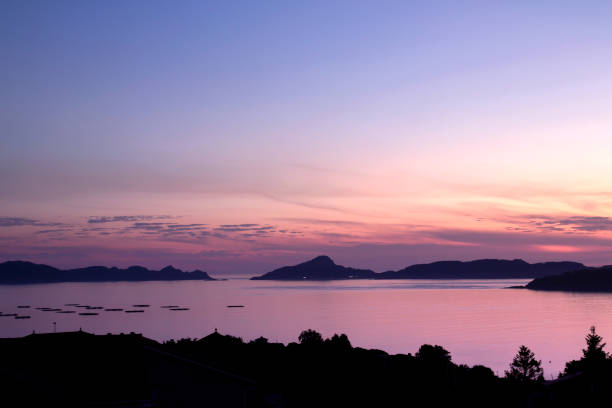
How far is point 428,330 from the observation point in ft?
444

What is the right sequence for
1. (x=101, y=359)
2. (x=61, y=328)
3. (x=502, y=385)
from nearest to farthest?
(x=101, y=359) → (x=502, y=385) → (x=61, y=328)

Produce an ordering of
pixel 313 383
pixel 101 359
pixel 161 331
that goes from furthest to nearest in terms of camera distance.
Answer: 1. pixel 161 331
2. pixel 313 383
3. pixel 101 359

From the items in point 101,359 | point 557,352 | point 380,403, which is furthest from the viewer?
point 557,352

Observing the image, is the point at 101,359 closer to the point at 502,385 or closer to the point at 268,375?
the point at 268,375

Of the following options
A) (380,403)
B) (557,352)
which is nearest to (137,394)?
(380,403)

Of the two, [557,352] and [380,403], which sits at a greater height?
[380,403]

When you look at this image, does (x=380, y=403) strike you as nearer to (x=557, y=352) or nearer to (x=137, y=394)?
(x=137, y=394)

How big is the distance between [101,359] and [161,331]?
119 m

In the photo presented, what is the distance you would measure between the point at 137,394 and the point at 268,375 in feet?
72.3

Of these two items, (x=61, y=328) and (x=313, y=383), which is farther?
(x=61, y=328)

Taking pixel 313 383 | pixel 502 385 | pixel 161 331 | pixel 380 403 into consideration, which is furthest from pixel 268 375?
pixel 161 331

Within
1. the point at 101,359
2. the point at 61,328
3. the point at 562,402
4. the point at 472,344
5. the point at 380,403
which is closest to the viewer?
the point at 101,359

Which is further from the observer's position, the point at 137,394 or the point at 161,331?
the point at 161,331

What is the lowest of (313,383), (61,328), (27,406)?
(61,328)
